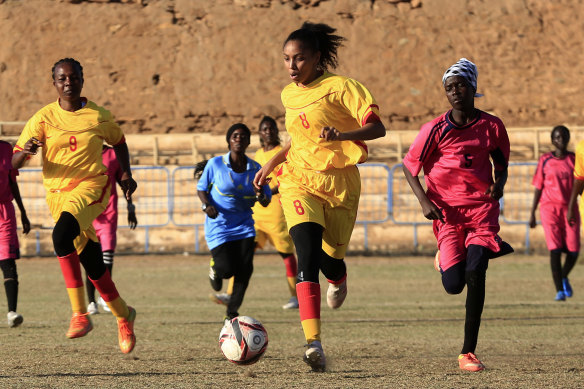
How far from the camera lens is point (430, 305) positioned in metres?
→ 12.6

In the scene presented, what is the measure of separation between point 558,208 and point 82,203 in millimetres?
7431

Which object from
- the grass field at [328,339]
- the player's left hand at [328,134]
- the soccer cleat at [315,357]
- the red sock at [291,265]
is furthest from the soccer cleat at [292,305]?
the player's left hand at [328,134]

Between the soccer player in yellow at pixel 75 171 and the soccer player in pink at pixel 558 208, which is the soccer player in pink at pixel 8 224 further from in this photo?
the soccer player in pink at pixel 558 208

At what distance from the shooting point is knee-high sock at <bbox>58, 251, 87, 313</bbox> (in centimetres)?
803

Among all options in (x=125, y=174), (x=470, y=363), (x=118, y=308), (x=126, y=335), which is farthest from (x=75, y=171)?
(x=470, y=363)

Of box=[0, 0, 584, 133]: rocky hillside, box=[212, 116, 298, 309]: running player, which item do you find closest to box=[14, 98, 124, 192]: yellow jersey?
box=[212, 116, 298, 309]: running player

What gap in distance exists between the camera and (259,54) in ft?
109

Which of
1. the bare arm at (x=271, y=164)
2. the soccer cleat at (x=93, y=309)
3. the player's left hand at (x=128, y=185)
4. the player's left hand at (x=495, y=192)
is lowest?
the soccer cleat at (x=93, y=309)

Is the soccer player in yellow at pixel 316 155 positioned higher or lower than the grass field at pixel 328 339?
higher

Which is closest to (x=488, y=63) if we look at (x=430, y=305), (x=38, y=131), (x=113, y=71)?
(x=113, y=71)

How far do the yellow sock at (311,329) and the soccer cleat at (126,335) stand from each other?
68.5 inches

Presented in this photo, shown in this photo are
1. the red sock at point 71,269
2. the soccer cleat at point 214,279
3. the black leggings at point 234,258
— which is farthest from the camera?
the soccer cleat at point 214,279

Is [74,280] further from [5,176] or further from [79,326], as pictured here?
[5,176]

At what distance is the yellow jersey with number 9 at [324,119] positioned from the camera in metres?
7.15
